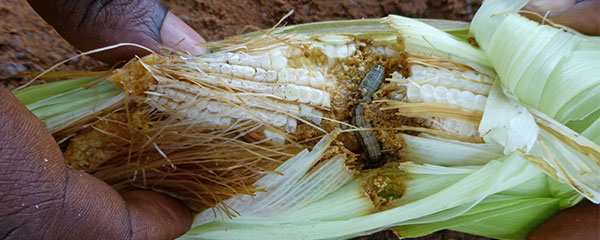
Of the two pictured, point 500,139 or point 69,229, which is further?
point 500,139

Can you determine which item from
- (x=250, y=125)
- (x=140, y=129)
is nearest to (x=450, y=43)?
(x=250, y=125)

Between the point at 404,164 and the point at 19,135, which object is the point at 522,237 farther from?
the point at 19,135

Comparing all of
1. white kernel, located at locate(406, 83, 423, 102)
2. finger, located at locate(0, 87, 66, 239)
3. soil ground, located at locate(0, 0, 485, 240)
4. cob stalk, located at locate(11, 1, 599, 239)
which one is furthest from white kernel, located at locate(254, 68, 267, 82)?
soil ground, located at locate(0, 0, 485, 240)

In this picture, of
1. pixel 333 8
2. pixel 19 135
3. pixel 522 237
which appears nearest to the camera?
pixel 19 135

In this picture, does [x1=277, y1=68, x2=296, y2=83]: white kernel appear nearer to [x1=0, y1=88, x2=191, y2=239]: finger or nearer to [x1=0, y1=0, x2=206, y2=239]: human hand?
[x1=0, y1=0, x2=206, y2=239]: human hand

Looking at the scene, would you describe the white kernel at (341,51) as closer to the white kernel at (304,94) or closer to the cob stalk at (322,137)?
the cob stalk at (322,137)

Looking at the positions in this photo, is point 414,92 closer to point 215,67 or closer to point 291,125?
point 291,125
